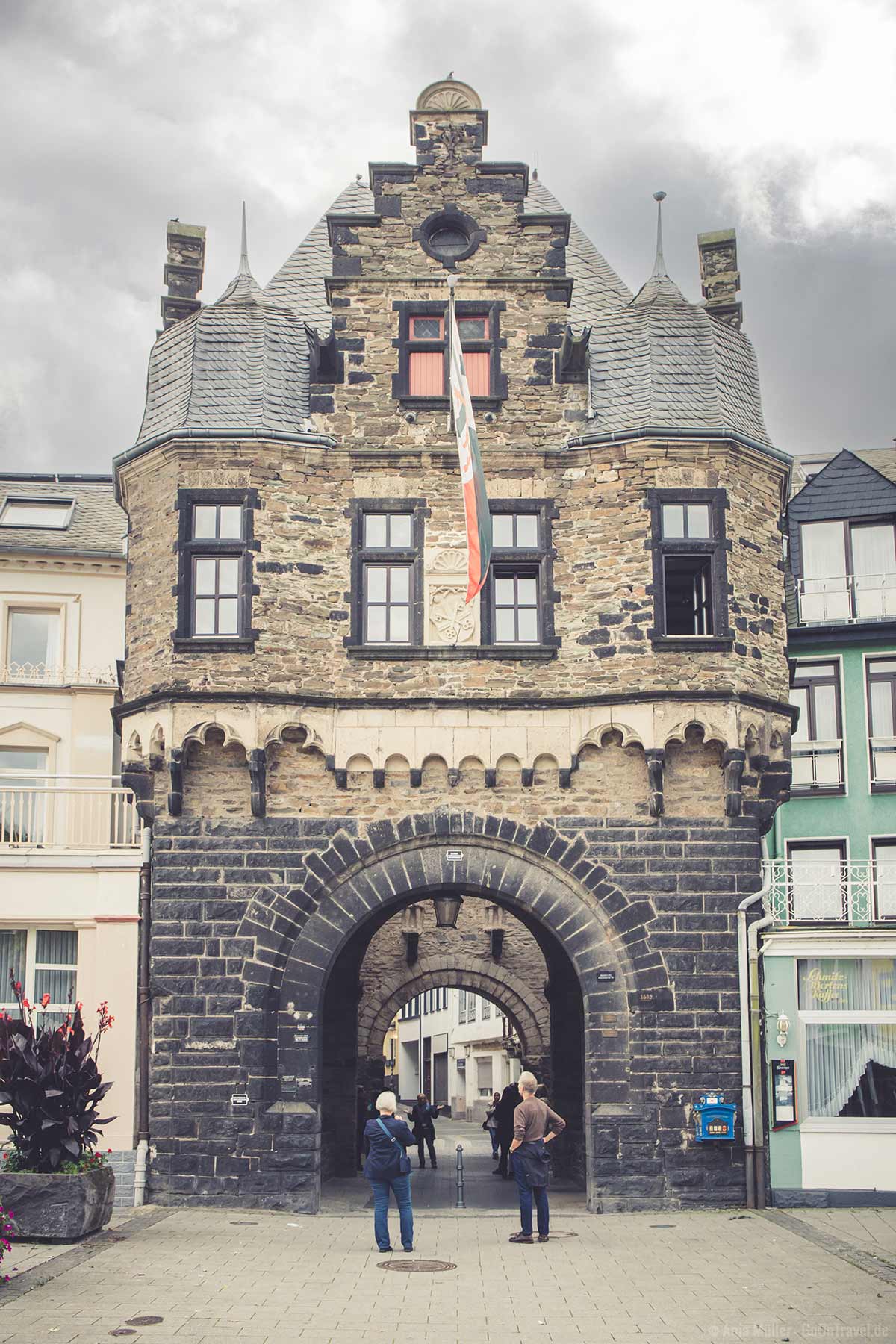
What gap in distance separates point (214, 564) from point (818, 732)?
11880 mm

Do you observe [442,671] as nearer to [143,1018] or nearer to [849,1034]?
[143,1018]

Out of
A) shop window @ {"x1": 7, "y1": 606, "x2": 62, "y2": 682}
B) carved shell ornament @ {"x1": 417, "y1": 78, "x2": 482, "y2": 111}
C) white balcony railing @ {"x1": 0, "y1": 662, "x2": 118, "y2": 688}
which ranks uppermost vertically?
carved shell ornament @ {"x1": 417, "y1": 78, "x2": 482, "y2": 111}

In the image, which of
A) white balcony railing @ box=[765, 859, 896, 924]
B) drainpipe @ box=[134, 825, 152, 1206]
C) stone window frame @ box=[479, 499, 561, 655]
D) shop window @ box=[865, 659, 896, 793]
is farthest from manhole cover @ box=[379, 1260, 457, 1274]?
shop window @ box=[865, 659, 896, 793]

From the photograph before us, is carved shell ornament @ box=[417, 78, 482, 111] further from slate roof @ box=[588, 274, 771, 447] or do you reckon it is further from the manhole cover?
the manhole cover

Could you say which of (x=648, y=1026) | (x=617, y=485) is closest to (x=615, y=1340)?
(x=648, y=1026)

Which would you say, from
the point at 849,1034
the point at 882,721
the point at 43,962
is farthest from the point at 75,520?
the point at 849,1034

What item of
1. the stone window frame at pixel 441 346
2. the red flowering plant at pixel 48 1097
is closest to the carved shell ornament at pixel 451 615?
the stone window frame at pixel 441 346

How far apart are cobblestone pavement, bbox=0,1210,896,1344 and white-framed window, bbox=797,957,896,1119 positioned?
95.5 inches

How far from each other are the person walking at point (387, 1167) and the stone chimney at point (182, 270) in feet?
44.9

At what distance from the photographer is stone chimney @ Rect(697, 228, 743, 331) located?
25.0m

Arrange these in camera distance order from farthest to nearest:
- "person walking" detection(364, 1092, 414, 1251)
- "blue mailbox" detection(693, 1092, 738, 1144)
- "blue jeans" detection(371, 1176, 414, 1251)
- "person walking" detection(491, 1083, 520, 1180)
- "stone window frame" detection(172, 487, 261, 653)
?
"person walking" detection(491, 1083, 520, 1180) < "stone window frame" detection(172, 487, 261, 653) < "blue mailbox" detection(693, 1092, 738, 1144) < "blue jeans" detection(371, 1176, 414, 1251) < "person walking" detection(364, 1092, 414, 1251)

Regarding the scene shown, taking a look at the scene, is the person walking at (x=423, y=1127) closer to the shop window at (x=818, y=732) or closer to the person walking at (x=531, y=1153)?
the shop window at (x=818, y=732)

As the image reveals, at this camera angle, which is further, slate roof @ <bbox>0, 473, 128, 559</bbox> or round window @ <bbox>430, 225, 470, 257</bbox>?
slate roof @ <bbox>0, 473, 128, 559</bbox>

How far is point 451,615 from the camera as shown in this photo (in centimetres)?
2134
